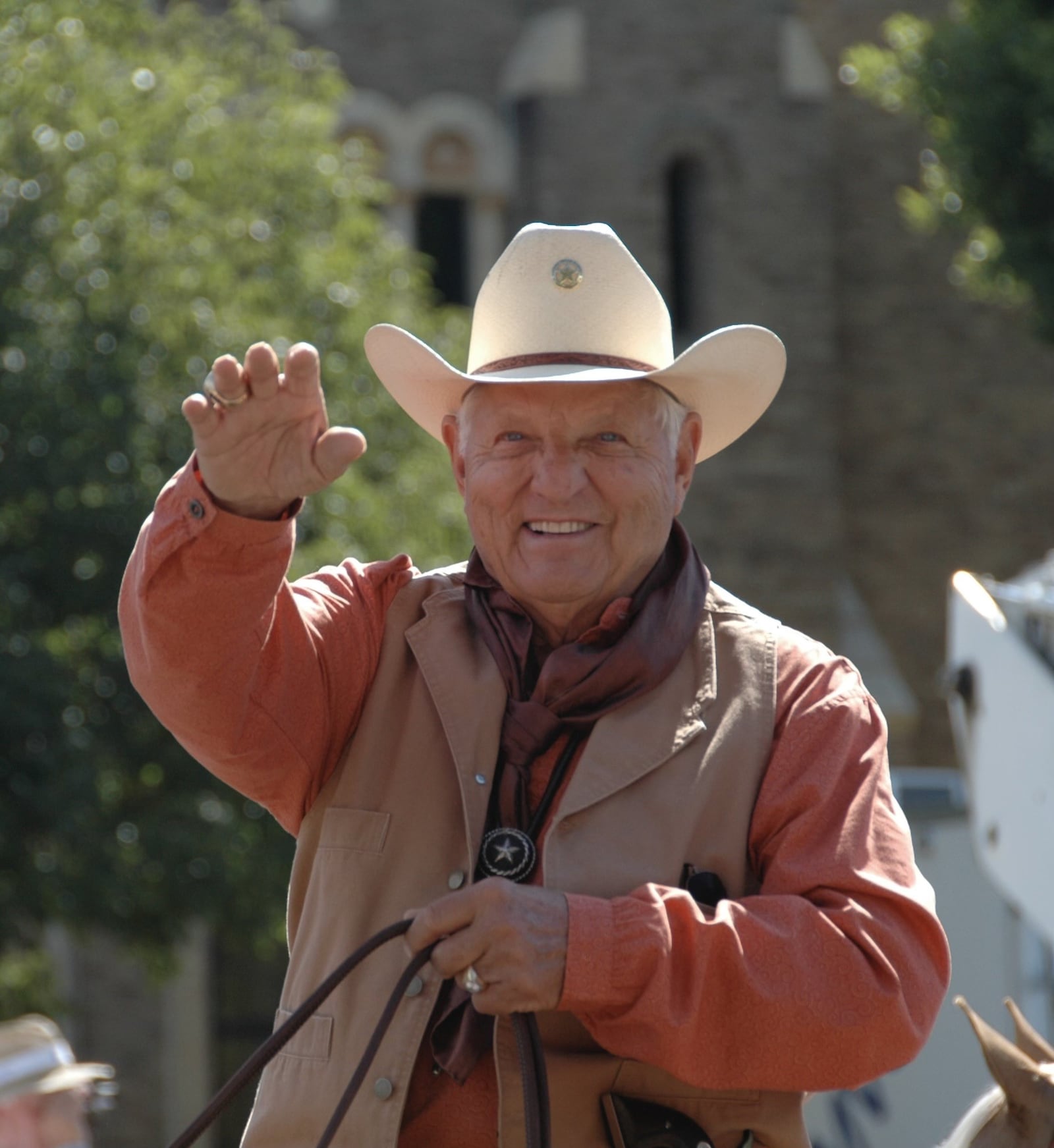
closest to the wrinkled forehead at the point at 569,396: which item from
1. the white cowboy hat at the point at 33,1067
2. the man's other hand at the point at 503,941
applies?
the man's other hand at the point at 503,941

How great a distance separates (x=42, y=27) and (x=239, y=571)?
727 cm

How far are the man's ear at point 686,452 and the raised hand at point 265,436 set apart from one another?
55 cm

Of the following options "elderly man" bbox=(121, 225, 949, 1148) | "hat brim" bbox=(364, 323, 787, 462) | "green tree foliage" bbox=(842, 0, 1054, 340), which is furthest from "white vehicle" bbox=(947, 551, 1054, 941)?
"green tree foliage" bbox=(842, 0, 1054, 340)

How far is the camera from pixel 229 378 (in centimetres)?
217

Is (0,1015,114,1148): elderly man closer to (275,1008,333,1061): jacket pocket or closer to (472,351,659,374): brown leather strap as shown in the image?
(275,1008,333,1061): jacket pocket

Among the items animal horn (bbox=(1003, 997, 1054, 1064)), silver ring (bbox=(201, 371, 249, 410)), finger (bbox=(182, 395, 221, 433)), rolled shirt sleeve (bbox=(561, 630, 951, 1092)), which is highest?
silver ring (bbox=(201, 371, 249, 410))

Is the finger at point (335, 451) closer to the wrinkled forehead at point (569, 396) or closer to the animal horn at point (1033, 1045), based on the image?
the wrinkled forehead at point (569, 396)

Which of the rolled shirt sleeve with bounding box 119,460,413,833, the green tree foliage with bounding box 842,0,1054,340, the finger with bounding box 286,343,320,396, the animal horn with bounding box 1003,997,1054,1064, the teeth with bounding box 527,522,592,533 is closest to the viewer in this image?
A: the finger with bounding box 286,343,320,396

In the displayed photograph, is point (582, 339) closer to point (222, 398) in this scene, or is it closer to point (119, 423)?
point (222, 398)

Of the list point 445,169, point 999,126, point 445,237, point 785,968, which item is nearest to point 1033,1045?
point 785,968

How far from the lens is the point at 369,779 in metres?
2.51

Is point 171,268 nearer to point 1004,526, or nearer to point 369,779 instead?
point 369,779

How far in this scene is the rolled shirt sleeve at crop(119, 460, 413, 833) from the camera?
2268 mm

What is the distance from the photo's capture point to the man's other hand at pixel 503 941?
2152mm
